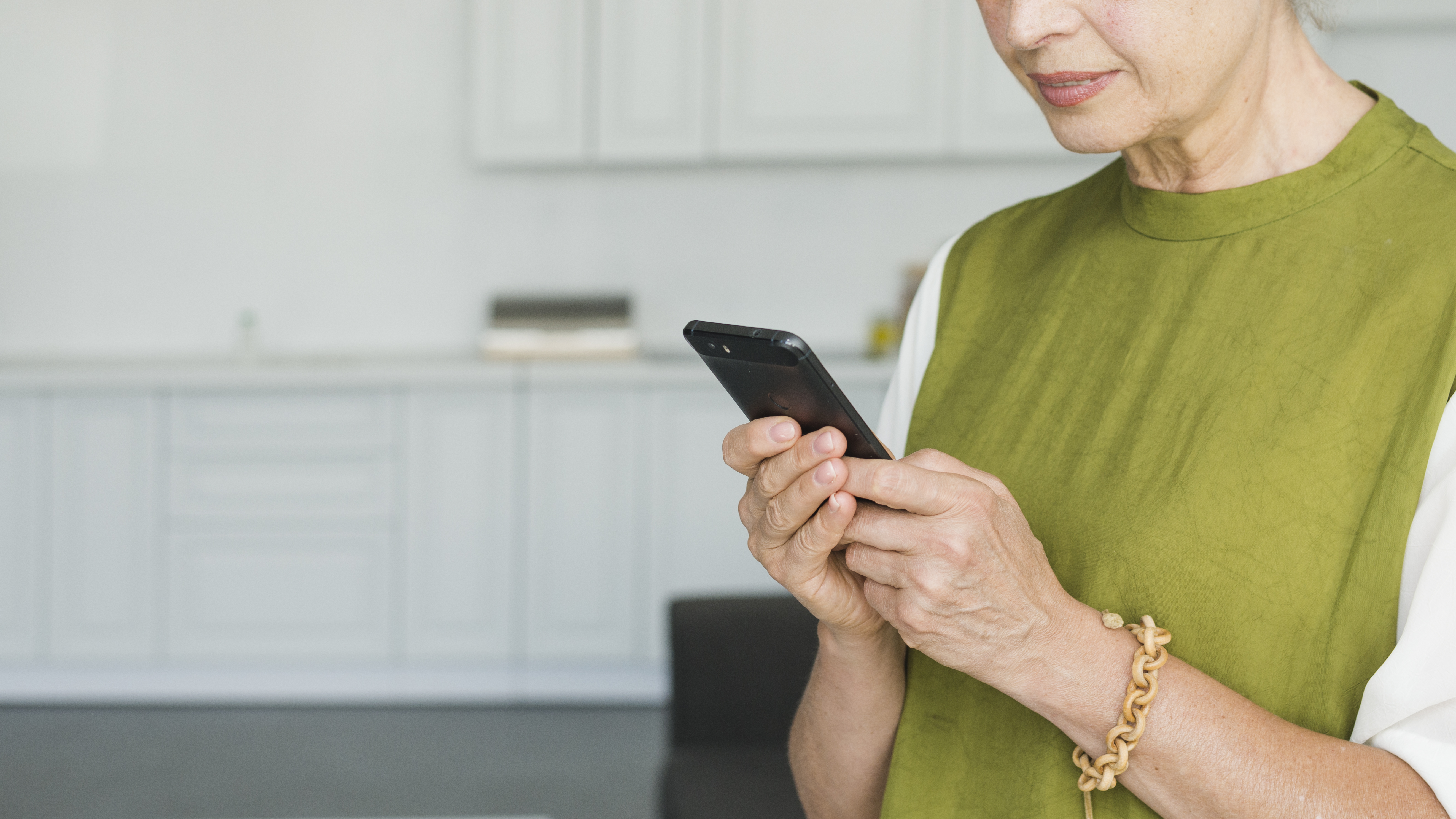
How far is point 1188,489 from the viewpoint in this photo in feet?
2.18

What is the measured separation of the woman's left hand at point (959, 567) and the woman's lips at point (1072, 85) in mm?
241

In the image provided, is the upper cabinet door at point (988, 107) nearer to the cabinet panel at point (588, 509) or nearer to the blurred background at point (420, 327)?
the blurred background at point (420, 327)

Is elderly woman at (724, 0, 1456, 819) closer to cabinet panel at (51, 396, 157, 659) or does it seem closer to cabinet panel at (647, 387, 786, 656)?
cabinet panel at (647, 387, 786, 656)

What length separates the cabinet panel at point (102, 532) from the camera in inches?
127

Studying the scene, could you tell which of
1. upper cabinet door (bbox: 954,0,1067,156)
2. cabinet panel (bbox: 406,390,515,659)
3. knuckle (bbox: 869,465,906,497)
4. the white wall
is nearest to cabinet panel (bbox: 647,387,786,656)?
cabinet panel (bbox: 406,390,515,659)

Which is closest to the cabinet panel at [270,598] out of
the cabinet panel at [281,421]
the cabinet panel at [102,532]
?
the cabinet panel at [102,532]

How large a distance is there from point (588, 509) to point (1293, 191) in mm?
2668

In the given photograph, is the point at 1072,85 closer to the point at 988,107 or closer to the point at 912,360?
the point at 912,360

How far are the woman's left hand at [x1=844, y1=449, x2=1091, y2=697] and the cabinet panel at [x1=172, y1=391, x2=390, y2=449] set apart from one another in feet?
9.23

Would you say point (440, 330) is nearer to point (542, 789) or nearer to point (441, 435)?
point (441, 435)

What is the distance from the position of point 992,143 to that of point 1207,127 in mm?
2882

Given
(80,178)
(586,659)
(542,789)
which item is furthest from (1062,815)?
(80,178)

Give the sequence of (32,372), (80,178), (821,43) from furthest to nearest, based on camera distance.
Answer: (80,178) < (821,43) < (32,372)

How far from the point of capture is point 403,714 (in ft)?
10.6
